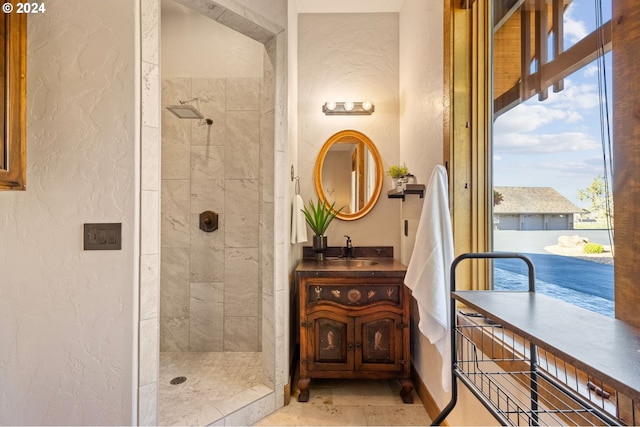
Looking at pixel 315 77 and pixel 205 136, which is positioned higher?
pixel 315 77

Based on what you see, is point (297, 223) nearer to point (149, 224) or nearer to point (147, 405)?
point (149, 224)

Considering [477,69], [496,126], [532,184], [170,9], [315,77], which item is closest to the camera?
[532,184]

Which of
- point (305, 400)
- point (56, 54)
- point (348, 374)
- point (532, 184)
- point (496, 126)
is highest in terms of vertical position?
point (56, 54)

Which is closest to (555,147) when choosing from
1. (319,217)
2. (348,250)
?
(319,217)

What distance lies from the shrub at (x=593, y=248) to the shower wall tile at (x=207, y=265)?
2.46 metres

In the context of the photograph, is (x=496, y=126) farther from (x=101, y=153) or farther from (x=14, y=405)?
(x=14, y=405)

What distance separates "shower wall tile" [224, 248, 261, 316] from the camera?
9.14 ft

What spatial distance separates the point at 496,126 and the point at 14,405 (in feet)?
8.25

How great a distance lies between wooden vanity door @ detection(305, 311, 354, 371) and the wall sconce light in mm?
1762

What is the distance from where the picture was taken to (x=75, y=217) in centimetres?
136

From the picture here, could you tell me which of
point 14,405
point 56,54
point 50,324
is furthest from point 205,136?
point 14,405

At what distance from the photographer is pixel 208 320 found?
279 centimetres

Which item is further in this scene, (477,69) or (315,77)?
(315,77)

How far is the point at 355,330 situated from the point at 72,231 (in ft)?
5.59
